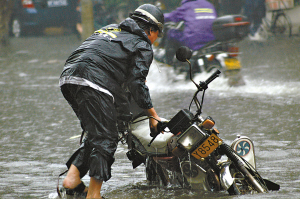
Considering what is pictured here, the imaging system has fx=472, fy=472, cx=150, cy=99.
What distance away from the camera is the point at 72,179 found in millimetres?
3680

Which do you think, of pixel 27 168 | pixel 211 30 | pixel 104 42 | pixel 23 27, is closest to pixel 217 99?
pixel 211 30

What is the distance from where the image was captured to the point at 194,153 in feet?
11.5

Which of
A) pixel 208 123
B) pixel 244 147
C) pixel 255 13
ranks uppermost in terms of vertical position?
pixel 208 123

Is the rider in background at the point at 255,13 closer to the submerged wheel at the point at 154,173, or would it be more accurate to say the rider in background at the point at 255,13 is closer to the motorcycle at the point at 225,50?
the motorcycle at the point at 225,50

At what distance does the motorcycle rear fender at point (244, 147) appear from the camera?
375 centimetres

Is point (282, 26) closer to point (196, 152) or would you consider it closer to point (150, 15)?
point (150, 15)

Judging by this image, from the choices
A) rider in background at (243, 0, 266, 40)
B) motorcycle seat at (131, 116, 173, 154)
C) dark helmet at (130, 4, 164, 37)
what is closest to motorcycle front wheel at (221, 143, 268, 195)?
motorcycle seat at (131, 116, 173, 154)

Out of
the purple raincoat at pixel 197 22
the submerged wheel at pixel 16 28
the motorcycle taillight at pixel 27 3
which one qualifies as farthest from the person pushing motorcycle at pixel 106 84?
the submerged wheel at pixel 16 28

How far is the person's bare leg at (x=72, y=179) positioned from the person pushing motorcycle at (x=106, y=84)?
0.18 meters

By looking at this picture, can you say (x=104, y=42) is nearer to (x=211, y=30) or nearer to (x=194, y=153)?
(x=194, y=153)

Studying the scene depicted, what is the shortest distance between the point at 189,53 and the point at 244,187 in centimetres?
111

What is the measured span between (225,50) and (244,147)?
569cm

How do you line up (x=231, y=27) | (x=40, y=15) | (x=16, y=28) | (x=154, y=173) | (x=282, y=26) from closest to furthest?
1. (x=154, y=173)
2. (x=231, y=27)
3. (x=282, y=26)
4. (x=40, y=15)
5. (x=16, y=28)

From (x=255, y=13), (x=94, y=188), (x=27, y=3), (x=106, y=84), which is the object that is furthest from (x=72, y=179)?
(x=27, y=3)
